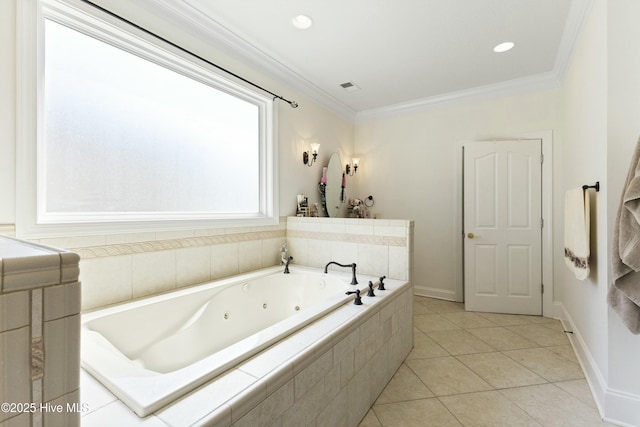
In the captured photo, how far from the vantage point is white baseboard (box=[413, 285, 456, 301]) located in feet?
11.6

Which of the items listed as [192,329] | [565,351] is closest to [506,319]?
[565,351]

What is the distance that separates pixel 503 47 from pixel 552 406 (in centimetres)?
268

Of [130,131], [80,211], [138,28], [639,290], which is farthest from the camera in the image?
[130,131]

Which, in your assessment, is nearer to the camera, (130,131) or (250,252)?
(130,131)

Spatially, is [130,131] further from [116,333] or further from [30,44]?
[116,333]

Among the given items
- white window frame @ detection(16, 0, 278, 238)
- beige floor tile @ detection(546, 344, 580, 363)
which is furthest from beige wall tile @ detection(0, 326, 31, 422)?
beige floor tile @ detection(546, 344, 580, 363)

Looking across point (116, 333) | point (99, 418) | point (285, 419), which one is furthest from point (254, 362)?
point (116, 333)

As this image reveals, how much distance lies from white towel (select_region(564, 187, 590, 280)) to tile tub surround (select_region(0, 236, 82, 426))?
8.42 ft

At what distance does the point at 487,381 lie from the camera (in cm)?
192

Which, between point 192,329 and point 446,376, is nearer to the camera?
point 192,329

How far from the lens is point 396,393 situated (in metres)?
1.80

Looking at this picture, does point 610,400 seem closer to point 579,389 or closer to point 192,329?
point 579,389

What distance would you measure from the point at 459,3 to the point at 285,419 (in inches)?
101

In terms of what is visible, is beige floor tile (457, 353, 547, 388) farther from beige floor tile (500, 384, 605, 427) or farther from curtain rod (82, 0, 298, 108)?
curtain rod (82, 0, 298, 108)
